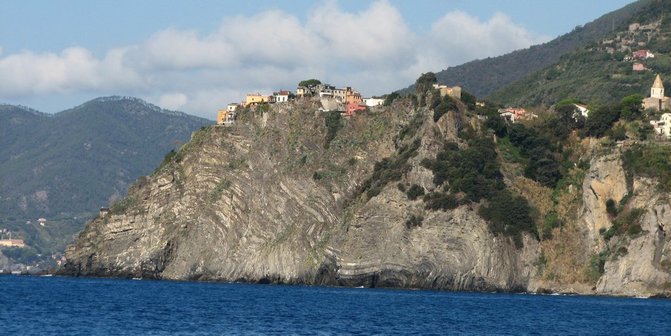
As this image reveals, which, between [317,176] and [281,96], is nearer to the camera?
[317,176]

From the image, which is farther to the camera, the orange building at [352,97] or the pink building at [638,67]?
the pink building at [638,67]

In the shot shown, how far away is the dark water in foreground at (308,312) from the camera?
2862 inches

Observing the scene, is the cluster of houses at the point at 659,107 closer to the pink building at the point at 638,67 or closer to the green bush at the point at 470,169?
the green bush at the point at 470,169

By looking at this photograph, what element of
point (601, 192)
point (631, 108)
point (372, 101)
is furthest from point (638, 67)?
point (601, 192)

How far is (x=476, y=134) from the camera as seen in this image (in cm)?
13088

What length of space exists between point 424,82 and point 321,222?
1982cm

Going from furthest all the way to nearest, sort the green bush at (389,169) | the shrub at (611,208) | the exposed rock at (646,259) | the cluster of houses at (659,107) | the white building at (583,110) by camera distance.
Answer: the white building at (583,110) < the cluster of houses at (659,107) < the green bush at (389,169) < the shrub at (611,208) < the exposed rock at (646,259)

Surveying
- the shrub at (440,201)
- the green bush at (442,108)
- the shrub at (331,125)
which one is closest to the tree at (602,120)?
the green bush at (442,108)

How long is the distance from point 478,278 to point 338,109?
3312 cm

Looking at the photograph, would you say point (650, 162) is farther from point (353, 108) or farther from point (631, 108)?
point (353, 108)

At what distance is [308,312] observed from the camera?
8575cm

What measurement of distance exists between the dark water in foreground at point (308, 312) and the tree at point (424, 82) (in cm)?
2869

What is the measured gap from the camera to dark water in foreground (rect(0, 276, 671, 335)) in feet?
238

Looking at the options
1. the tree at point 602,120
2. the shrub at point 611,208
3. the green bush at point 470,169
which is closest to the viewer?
the shrub at point 611,208
